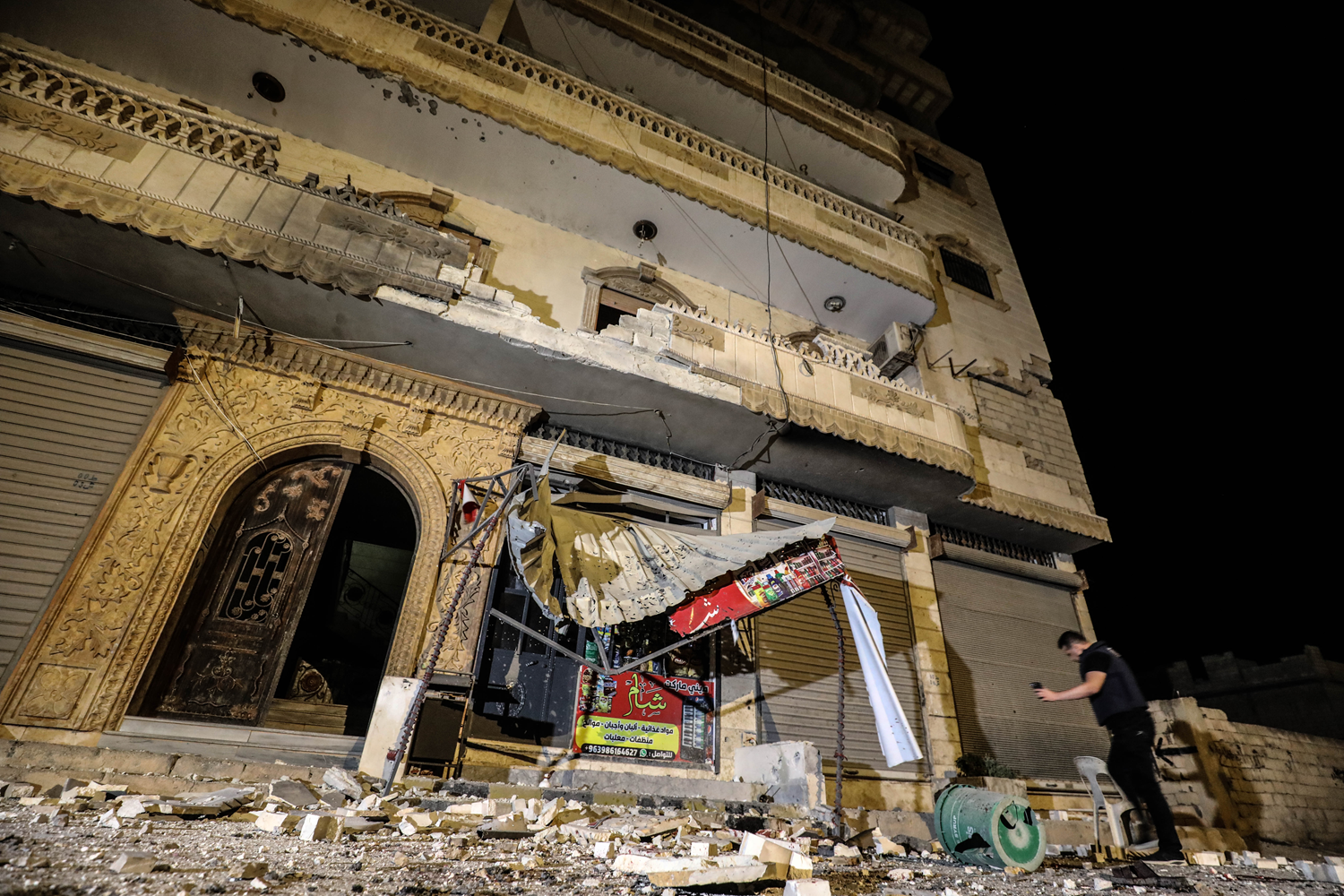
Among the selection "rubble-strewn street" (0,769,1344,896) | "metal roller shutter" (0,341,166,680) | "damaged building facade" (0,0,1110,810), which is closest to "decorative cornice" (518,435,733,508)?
"damaged building facade" (0,0,1110,810)

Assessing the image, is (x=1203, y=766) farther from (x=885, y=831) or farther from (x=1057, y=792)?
(x=885, y=831)

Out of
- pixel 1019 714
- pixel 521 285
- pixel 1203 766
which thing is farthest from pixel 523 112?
pixel 1203 766

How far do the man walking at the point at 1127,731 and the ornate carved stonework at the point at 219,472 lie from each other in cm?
657

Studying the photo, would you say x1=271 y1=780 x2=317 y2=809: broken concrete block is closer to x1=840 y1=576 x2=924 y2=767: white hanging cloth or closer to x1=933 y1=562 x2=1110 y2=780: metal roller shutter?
x1=840 y1=576 x2=924 y2=767: white hanging cloth

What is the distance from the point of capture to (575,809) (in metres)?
4.68

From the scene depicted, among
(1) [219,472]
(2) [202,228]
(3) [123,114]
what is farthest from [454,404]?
(3) [123,114]

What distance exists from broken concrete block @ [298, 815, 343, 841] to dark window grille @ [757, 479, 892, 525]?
6987 mm

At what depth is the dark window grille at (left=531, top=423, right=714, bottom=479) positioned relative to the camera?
8445mm

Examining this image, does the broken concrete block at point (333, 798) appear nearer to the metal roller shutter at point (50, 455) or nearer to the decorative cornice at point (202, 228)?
the metal roller shutter at point (50, 455)

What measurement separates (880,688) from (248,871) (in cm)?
506

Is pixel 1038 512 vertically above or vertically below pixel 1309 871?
above

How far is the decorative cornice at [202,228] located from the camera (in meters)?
5.56

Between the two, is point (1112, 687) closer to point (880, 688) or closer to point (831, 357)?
point (880, 688)

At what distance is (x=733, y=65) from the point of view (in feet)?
42.5
